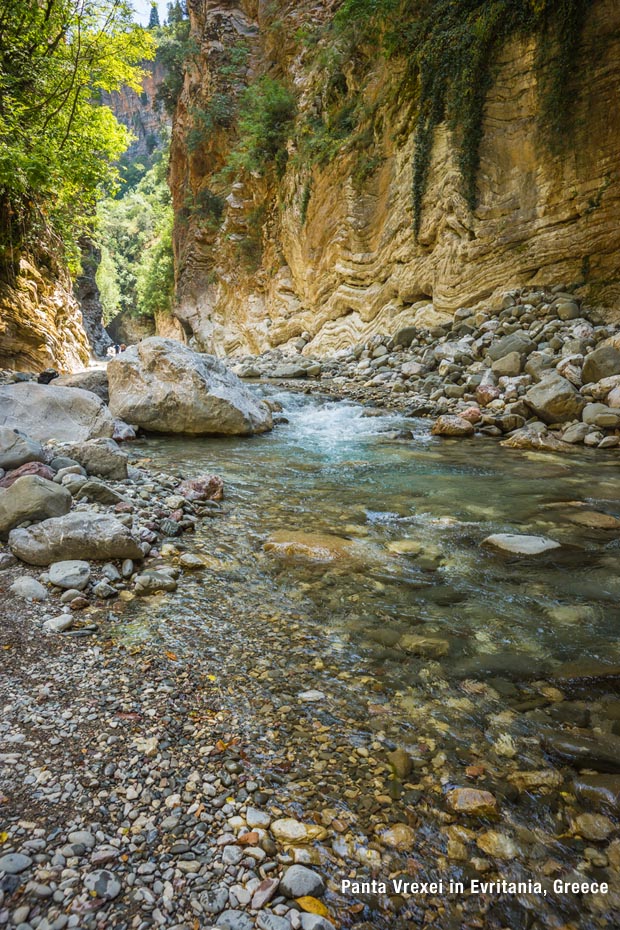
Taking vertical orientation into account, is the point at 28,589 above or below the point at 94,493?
below

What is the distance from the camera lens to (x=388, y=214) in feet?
45.4

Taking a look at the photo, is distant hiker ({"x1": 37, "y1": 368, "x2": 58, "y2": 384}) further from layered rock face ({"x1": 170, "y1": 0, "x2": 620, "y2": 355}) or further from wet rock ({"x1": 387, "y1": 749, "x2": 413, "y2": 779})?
layered rock face ({"x1": 170, "y1": 0, "x2": 620, "y2": 355})

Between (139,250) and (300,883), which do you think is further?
(139,250)

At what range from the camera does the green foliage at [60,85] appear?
8.09m

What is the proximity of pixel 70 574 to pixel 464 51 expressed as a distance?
560 inches

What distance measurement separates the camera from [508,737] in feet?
5.42

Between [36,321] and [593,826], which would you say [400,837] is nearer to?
[593,826]

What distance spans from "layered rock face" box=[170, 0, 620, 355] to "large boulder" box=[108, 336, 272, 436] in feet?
24.7

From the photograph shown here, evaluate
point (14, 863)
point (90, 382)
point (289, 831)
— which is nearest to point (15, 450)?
point (14, 863)

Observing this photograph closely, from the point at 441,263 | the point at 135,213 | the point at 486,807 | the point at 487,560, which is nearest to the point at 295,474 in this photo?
the point at 487,560

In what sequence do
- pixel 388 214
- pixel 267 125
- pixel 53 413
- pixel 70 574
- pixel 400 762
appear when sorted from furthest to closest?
pixel 267 125
pixel 388 214
pixel 53 413
pixel 70 574
pixel 400 762

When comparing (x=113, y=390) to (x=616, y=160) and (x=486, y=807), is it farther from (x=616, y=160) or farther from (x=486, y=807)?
(x=616, y=160)

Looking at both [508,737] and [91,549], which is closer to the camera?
[508,737]

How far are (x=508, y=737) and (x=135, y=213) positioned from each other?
177ft
